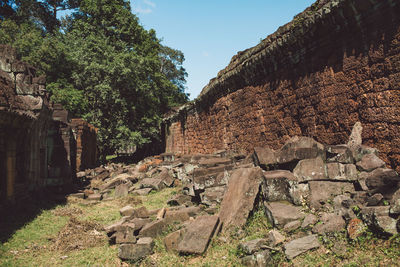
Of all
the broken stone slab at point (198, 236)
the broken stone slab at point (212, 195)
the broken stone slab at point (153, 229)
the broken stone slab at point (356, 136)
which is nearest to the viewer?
the broken stone slab at point (198, 236)

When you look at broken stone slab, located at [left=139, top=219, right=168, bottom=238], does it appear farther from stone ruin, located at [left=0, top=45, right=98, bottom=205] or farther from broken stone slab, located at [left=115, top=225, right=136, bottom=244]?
stone ruin, located at [left=0, top=45, right=98, bottom=205]

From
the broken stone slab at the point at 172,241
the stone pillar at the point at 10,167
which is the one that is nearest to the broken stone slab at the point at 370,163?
the broken stone slab at the point at 172,241

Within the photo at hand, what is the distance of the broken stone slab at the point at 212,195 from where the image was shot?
5.44m

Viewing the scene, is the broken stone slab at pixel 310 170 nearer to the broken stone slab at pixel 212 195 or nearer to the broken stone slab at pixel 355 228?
the broken stone slab at pixel 355 228

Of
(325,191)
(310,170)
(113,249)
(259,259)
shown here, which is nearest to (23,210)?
(113,249)

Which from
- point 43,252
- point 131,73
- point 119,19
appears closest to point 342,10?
point 43,252

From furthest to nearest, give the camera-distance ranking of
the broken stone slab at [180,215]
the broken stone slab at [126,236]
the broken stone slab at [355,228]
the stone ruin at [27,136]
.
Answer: the stone ruin at [27,136] < the broken stone slab at [180,215] < the broken stone slab at [126,236] < the broken stone slab at [355,228]

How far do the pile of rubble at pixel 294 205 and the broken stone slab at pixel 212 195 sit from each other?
0.06 feet

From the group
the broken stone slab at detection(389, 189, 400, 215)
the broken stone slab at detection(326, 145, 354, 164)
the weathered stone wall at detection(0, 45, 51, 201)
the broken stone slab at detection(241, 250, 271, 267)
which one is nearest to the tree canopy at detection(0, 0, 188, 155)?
the weathered stone wall at detection(0, 45, 51, 201)

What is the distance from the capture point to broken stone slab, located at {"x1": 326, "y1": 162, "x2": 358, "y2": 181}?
4000mm

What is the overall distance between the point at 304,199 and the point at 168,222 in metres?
2.20

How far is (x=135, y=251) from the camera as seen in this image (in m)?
3.83

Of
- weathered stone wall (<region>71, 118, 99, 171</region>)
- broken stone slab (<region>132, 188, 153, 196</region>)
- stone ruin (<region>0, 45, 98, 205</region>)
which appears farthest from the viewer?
weathered stone wall (<region>71, 118, 99, 171</region>)

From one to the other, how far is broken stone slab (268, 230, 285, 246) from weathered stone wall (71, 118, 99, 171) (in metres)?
11.1
